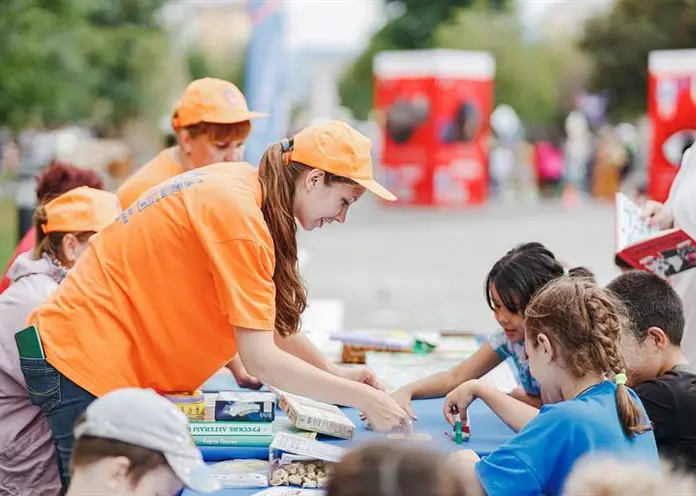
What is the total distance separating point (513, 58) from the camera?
31.9 metres

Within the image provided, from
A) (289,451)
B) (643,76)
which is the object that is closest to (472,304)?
(289,451)

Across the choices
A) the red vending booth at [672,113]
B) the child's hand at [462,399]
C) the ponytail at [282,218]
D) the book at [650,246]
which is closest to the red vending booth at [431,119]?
the red vending booth at [672,113]

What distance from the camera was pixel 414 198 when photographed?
20.9 m

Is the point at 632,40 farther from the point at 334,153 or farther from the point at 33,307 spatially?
the point at 334,153

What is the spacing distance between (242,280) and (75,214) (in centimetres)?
107

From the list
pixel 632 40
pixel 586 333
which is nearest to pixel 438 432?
pixel 586 333

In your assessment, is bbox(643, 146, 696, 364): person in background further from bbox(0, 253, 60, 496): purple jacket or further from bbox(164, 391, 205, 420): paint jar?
bbox(0, 253, 60, 496): purple jacket

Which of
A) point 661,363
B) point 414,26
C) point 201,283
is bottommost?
point 414,26

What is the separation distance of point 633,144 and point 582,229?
915cm

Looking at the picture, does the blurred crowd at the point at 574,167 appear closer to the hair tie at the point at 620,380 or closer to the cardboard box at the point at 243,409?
the cardboard box at the point at 243,409

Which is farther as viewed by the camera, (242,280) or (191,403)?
(191,403)

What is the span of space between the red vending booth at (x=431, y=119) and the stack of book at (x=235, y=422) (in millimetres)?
17211

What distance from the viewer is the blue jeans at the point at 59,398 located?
109 inches

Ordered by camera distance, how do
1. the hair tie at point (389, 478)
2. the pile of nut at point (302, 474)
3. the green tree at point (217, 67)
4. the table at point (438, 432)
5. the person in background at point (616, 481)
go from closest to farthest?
1. the hair tie at point (389, 478)
2. the person in background at point (616, 481)
3. the pile of nut at point (302, 474)
4. the table at point (438, 432)
5. the green tree at point (217, 67)
